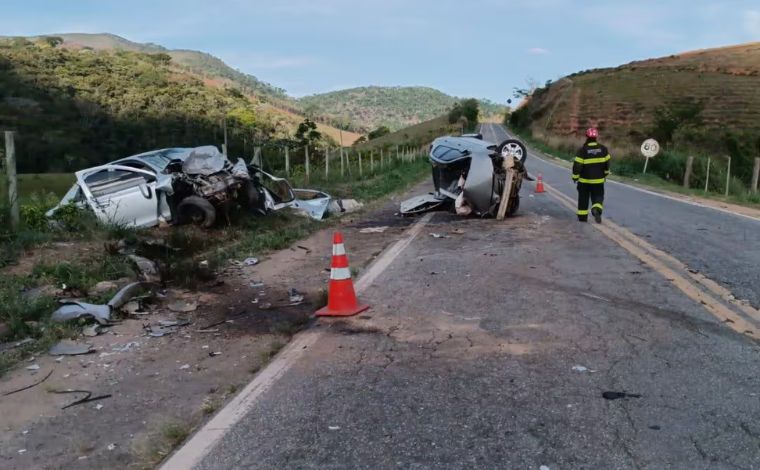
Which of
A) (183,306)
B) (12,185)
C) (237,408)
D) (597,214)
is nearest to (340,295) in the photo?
(183,306)

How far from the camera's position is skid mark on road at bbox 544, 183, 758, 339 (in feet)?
17.5

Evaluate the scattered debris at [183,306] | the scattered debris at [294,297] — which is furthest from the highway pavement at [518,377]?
the scattered debris at [183,306]

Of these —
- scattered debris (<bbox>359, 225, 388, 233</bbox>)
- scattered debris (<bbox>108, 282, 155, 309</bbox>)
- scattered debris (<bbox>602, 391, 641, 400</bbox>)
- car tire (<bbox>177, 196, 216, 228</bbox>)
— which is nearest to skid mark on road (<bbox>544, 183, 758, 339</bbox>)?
scattered debris (<bbox>602, 391, 641, 400</bbox>)

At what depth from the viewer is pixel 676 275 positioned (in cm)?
714

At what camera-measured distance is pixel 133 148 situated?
52.3 meters

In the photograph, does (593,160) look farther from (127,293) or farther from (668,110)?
(668,110)

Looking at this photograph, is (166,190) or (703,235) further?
(166,190)

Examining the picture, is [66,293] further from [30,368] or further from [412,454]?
[412,454]

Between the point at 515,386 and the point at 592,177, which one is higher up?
the point at 592,177

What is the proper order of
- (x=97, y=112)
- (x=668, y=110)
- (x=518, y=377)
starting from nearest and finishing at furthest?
1. (x=518, y=377)
2. (x=97, y=112)
3. (x=668, y=110)

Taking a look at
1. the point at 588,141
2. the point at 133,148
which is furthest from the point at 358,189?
the point at 133,148

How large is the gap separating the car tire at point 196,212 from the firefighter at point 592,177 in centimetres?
678

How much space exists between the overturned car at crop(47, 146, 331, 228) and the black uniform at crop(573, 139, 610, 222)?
20.3 feet

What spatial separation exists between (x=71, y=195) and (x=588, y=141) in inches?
380
